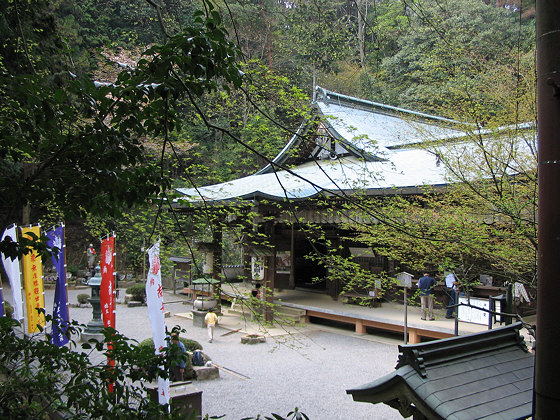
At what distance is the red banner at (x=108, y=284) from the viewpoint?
7035 mm

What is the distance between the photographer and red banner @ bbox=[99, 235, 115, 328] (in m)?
7.04

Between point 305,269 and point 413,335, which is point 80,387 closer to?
point 413,335

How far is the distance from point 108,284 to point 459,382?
590 centimetres

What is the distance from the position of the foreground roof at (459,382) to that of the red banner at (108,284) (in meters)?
5.03

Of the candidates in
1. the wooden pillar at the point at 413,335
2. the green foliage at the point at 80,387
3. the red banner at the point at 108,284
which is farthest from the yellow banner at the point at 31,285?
the wooden pillar at the point at 413,335

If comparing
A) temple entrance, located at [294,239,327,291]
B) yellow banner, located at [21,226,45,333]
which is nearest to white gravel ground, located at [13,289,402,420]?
yellow banner, located at [21,226,45,333]

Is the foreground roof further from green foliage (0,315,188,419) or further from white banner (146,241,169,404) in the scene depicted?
white banner (146,241,169,404)

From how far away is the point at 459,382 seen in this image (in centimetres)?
291

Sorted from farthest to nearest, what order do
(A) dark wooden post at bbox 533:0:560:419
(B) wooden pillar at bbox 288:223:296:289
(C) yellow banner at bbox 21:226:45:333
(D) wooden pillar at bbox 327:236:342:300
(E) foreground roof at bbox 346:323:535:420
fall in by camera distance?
(B) wooden pillar at bbox 288:223:296:289 < (D) wooden pillar at bbox 327:236:342:300 < (C) yellow banner at bbox 21:226:45:333 < (E) foreground roof at bbox 346:323:535:420 < (A) dark wooden post at bbox 533:0:560:419

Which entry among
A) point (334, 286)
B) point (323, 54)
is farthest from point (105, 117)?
point (334, 286)

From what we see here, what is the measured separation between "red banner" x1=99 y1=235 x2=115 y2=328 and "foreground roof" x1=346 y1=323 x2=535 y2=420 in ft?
16.5

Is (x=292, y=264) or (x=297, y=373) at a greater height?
(x=292, y=264)

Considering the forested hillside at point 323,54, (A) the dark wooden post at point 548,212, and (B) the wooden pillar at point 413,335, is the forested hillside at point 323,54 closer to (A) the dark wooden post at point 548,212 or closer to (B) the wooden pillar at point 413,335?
(A) the dark wooden post at point 548,212

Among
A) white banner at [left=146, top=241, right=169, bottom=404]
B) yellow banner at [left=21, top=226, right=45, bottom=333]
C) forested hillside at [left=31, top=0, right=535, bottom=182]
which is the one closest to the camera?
forested hillside at [left=31, top=0, right=535, bottom=182]
